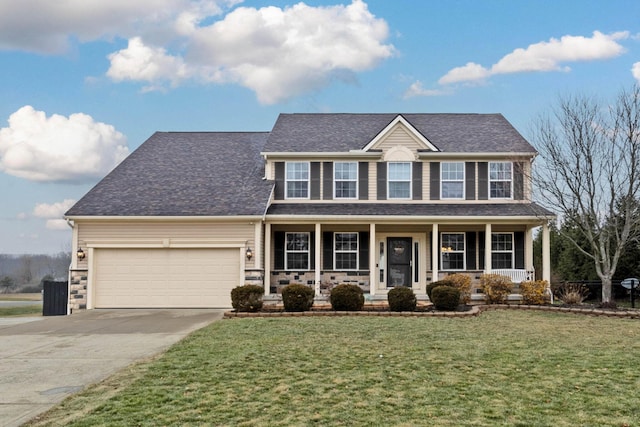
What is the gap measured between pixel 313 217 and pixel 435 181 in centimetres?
458

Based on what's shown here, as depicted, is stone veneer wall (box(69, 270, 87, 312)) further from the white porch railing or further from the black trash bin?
the white porch railing

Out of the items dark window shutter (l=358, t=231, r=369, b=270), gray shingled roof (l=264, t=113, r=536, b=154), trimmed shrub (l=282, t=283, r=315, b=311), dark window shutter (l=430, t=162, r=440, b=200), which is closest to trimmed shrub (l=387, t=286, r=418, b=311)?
trimmed shrub (l=282, t=283, r=315, b=311)

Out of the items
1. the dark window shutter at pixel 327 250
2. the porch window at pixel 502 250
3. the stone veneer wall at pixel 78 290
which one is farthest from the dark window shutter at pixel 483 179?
the stone veneer wall at pixel 78 290

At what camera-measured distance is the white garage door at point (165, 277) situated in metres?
18.1

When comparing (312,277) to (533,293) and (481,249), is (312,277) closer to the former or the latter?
(481,249)

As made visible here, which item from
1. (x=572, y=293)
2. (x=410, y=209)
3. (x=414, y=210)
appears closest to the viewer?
(x=572, y=293)

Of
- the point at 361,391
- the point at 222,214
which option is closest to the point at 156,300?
the point at 222,214

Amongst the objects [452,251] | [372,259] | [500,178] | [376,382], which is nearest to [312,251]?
[372,259]

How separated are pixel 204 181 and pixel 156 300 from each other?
4498 millimetres

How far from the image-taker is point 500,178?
65.8 feet

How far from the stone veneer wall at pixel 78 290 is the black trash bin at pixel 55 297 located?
0.68 metres

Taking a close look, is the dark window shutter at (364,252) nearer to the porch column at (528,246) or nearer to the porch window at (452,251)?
the porch window at (452,251)

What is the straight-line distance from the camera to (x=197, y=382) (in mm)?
7168

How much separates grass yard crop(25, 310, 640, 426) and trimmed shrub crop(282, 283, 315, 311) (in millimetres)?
3611
